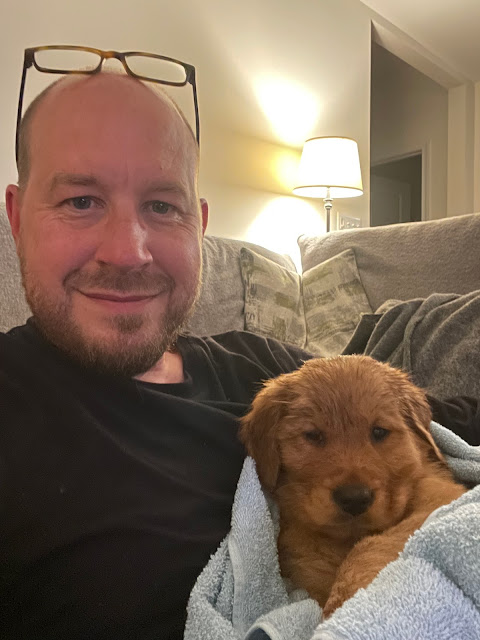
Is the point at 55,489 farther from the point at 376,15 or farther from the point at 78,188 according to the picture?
the point at 376,15

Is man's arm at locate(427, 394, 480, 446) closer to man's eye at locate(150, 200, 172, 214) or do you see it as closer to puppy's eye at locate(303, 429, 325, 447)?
puppy's eye at locate(303, 429, 325, 447)

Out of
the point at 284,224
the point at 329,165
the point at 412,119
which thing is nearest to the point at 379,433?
→ the point at 329,165

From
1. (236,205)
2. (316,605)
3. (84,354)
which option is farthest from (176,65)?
(236,205)

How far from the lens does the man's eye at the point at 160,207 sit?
1.19 meters

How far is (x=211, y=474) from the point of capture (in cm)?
104

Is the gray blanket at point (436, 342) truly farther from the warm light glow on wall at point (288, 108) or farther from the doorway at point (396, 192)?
the doorway at point (396, 192)

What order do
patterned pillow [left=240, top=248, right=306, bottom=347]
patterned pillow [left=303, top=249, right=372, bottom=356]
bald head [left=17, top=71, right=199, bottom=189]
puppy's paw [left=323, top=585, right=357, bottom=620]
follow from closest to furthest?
puppy's paw [left=323, top=585, right=357, bottom=620], bald head [left=17, top=71, right=199, bottom=189], patterned pillow [left=240, top=248, right=306, bottom=347], patterned pillow [left=303, top=249, right=372, bottom=356]

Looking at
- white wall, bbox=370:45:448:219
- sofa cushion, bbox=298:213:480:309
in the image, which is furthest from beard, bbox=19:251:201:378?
white wall, bbox=370:45:448:219

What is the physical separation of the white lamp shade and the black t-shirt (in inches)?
139

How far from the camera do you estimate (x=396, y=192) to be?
8625 mm

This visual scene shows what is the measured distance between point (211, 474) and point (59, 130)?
2.25 ft

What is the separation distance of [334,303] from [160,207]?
2.02 metres

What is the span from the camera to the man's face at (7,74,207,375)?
1099 millimetres

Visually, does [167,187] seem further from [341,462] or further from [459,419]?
[459,419]
